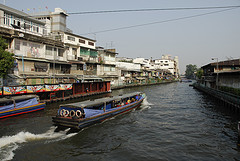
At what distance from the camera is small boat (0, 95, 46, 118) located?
20212mm

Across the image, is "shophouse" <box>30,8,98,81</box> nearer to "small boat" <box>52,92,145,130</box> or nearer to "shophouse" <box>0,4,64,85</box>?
"shophouse" <box>0,4,64,85</box>

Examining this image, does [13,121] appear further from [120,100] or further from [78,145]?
[120,100]

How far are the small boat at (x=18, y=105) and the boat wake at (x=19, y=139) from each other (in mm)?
6768

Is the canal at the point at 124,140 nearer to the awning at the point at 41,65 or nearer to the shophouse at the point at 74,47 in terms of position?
the awning at the point at 41,65

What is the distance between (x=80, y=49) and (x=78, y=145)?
36894mm

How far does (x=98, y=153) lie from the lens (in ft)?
41.1

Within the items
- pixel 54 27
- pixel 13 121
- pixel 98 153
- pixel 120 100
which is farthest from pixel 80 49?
pixel 98 153

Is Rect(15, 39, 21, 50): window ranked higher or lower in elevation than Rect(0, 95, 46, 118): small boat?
higher

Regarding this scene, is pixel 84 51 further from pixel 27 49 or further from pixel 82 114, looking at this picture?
pixel 82 114

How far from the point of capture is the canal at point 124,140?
40.1 feet

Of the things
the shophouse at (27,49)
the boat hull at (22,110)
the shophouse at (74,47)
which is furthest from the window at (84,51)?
the boat hull at (22,110)

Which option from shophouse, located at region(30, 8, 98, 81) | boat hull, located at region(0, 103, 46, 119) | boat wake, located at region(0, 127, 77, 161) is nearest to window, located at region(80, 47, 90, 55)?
shophouse, located at region(30, 8, 98, 81)

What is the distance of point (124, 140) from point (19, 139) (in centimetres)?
848

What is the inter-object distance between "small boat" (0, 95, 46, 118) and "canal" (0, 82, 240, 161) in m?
0.91
